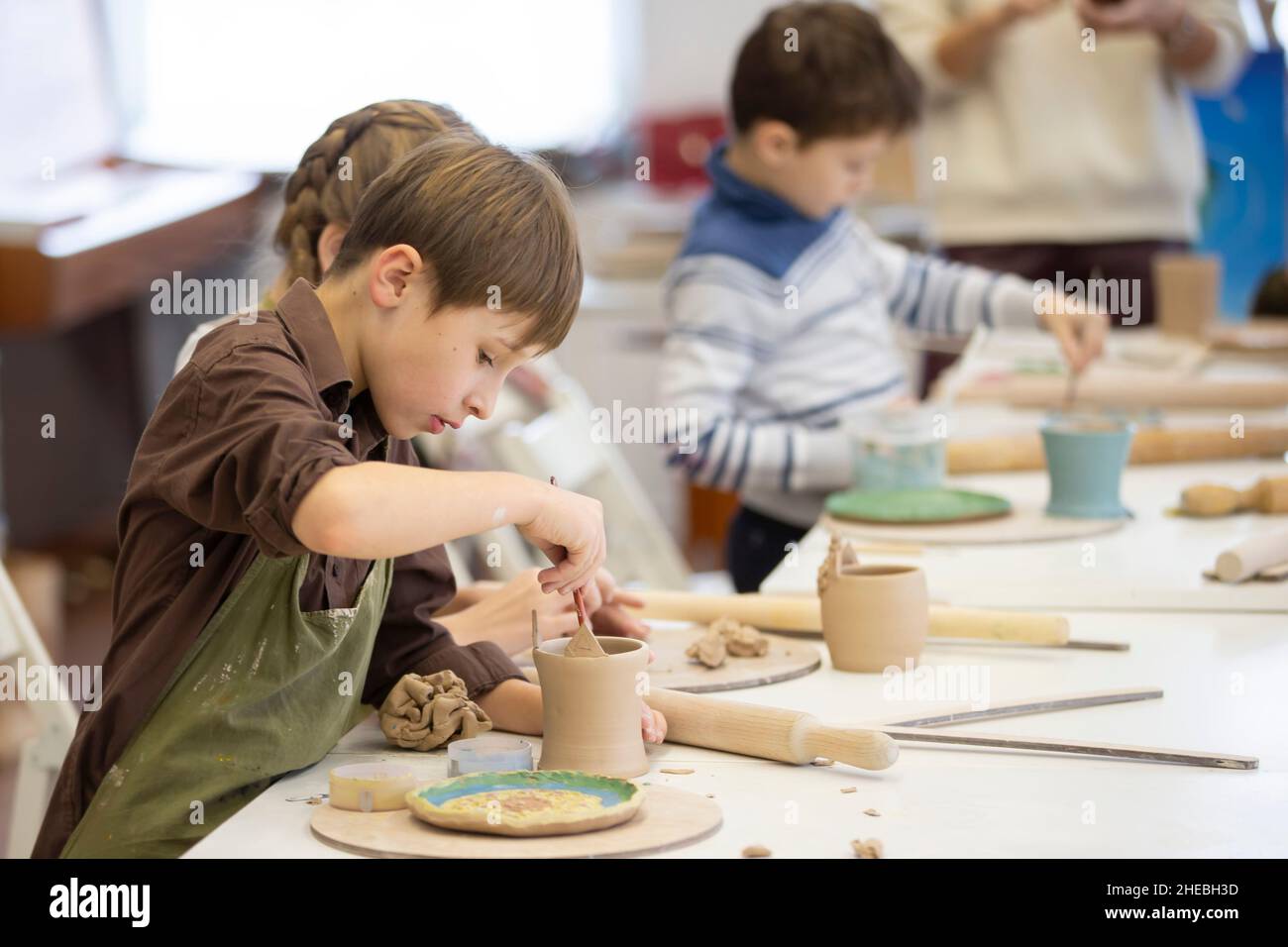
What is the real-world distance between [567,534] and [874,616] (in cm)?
36

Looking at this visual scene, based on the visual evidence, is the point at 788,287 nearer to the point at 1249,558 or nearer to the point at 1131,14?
the point at 1249,558

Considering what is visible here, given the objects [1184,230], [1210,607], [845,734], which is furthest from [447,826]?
[1184,230]

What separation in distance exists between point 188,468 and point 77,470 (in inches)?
154

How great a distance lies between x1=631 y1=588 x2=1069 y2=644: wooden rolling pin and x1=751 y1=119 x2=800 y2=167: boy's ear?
0.92 metres

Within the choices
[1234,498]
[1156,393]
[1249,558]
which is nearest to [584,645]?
[1249,558]

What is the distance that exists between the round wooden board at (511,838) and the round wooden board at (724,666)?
0.28 meters

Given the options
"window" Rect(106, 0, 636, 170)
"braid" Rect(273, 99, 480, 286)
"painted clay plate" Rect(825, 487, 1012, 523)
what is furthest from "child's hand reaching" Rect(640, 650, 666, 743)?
"window" Rect(106, 0, 636, 170)

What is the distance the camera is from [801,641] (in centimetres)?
133

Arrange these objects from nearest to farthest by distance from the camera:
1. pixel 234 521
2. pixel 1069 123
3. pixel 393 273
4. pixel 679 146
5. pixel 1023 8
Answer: pixel 234 521
pixel 393 273
pixel 1023 8
pixel 1069 123
pixel 679 146

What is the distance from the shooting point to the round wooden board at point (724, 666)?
1194 mm

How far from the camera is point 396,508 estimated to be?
34.9 inches

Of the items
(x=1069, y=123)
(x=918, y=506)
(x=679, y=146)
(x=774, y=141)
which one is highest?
(x=679, y=146)

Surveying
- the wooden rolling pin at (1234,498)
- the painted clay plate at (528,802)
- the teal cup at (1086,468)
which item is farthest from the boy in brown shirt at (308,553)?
the wooden rolling pin at (1234,498)
